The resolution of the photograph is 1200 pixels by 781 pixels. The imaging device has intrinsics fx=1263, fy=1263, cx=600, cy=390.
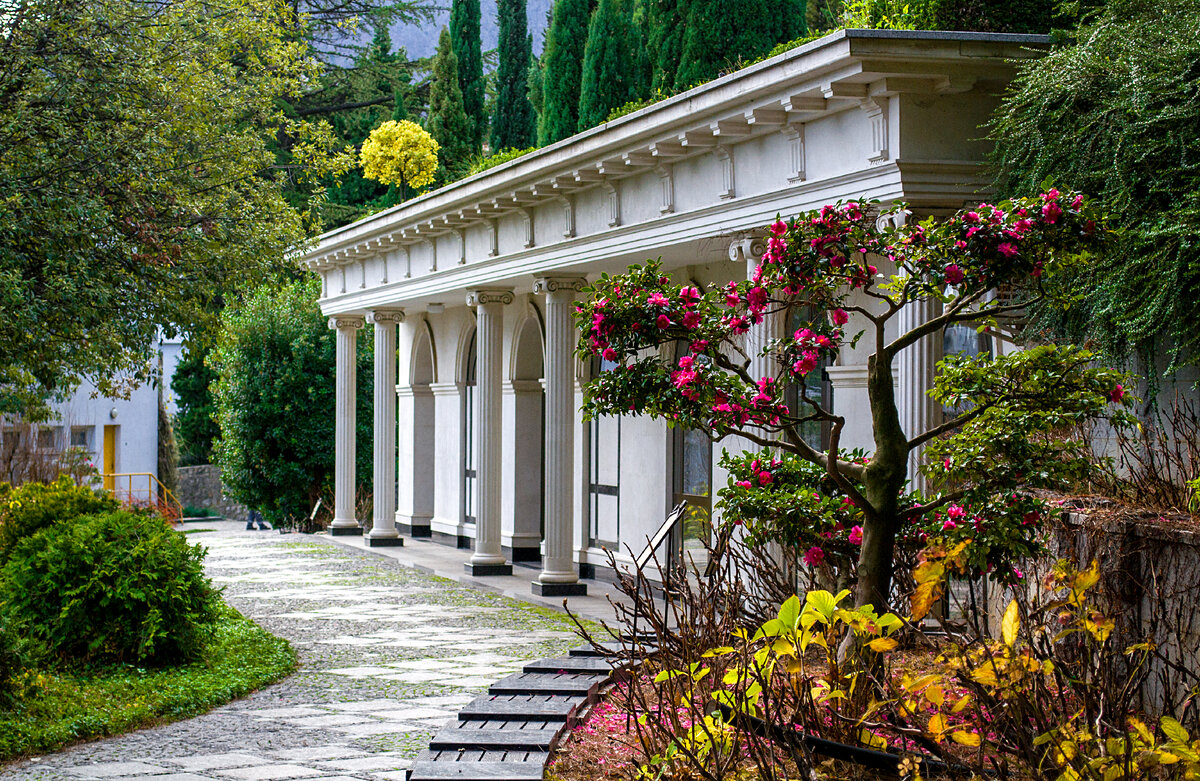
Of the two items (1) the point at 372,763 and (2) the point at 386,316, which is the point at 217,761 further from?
(2) the point at 386,316

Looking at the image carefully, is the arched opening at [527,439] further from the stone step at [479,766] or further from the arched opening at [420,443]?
the stone step at [479,766]

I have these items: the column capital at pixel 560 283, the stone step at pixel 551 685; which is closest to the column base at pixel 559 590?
the column capital at pixel 560 283

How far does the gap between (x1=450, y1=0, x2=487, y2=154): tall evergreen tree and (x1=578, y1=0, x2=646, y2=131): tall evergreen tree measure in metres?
11.3

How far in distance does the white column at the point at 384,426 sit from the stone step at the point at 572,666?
15.0m

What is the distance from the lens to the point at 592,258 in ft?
46.8

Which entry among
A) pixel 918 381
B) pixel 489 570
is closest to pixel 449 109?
pixel 489 570

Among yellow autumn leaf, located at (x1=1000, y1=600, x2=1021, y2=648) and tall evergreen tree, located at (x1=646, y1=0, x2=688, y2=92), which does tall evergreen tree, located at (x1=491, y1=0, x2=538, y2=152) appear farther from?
yellow autumn leaf, located at (x1=1000, y1=600, x2=1021, y2=648)

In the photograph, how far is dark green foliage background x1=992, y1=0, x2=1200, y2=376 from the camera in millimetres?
6996

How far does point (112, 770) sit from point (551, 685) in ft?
9.61

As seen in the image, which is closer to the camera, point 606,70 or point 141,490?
point 606,70

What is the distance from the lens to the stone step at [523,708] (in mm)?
5848

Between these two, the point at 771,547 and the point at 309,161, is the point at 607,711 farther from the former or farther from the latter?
the point at 309,161

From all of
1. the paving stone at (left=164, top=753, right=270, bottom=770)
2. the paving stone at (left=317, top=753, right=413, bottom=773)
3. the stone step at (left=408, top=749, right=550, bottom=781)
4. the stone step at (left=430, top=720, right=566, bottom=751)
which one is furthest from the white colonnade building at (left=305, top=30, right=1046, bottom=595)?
the stone step at (left=408, top=749, right=550, bottom=781)

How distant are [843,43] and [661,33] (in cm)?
1310
